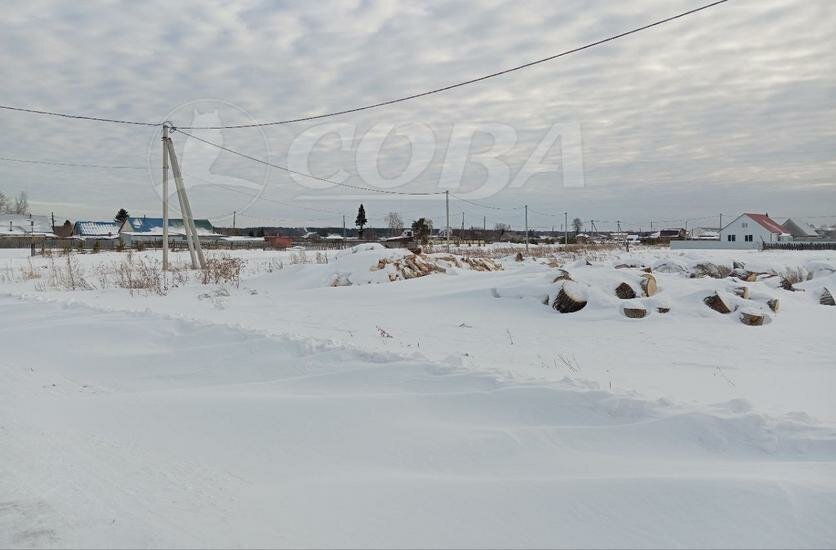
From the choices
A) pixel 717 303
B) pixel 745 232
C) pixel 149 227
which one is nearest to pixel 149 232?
pixel 149 227

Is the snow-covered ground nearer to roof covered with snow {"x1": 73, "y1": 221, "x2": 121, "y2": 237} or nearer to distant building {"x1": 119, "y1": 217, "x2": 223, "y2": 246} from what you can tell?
distant building {"x1": 119, "y1": 217, "x2": 223, "y2": 246}

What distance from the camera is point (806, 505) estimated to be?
7.72ft

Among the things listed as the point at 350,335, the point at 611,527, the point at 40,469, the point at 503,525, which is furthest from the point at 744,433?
the point at 350,335

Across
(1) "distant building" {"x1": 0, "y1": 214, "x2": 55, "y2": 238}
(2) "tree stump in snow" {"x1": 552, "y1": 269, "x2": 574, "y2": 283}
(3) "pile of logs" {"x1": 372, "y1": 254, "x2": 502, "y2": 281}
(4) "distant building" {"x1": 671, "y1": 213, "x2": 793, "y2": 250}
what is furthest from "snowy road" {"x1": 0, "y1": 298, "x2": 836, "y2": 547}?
(1) "distant building" {"x1": 0, "y1": 214, "x2": 55, "y2": 238}

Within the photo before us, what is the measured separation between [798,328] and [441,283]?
650cm

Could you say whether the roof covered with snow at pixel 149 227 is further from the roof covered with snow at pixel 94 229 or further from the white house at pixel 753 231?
the white house at pixel 753 231

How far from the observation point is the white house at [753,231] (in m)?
55.0

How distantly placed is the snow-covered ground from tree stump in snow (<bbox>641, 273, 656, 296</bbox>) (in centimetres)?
185

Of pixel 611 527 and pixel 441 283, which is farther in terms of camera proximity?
pixel 441 283

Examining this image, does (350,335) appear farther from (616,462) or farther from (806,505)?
(806,505)

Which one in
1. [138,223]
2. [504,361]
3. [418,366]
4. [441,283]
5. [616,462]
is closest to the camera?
[616,462]

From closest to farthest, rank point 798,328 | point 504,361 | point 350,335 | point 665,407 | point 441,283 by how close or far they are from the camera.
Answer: point 665,407
point 504,361
point 350,335
point 798,328
point 441,283

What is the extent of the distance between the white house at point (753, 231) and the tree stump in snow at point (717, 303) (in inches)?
1971

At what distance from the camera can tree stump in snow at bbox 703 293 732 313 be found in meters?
8.83
